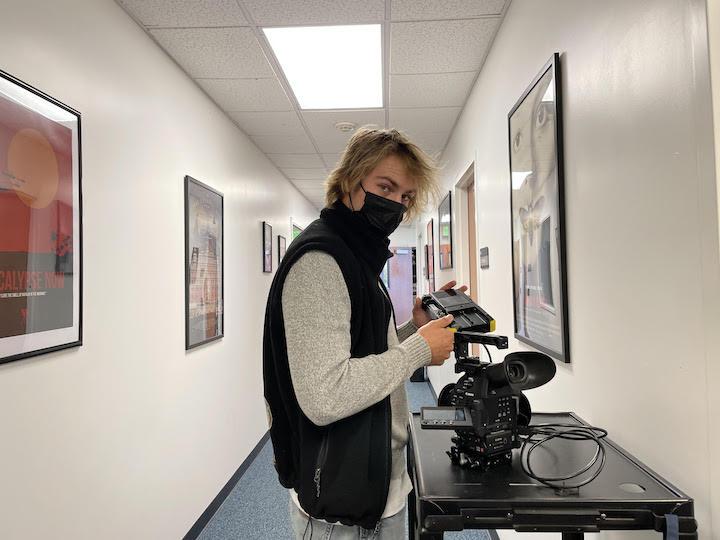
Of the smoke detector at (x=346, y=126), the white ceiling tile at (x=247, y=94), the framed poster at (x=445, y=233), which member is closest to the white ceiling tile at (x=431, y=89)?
the smoke detector at (x=346, y=126)

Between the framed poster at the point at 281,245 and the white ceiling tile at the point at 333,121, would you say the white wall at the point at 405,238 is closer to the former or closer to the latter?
the framed poster at the point at 281,245

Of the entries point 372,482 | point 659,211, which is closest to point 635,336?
point 659,211

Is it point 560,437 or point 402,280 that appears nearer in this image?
point 560,437

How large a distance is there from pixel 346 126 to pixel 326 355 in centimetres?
261

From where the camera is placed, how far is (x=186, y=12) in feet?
5.71

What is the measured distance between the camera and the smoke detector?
10.1 feet

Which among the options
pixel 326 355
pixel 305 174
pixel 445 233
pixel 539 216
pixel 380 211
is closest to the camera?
pixel 326 355

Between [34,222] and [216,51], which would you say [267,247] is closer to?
[216,51]

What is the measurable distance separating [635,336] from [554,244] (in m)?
0.44

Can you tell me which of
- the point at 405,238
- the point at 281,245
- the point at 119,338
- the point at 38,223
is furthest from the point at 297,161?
the point at 405,238

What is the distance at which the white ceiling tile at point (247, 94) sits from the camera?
2.38 m

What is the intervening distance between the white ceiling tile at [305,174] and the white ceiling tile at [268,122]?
1.18 m

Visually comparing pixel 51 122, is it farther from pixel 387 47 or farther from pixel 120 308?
pixel 387 47

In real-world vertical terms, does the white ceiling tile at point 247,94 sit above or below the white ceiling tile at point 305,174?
below
